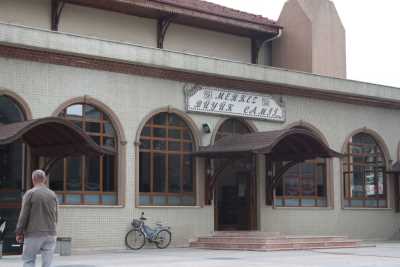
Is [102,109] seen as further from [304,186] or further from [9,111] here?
[304,186]

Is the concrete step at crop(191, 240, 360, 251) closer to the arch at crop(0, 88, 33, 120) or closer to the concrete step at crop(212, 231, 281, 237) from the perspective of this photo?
the concrete step at crop(212, 231, 281, 237)

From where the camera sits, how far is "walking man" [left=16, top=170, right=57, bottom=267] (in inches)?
442

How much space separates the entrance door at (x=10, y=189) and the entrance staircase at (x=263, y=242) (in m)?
6.25

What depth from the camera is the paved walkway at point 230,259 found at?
55.6 ft

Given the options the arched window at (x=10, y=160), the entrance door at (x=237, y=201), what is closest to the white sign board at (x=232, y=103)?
the entrance door at (x=237, y=201)

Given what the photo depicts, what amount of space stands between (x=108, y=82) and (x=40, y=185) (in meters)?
12.2

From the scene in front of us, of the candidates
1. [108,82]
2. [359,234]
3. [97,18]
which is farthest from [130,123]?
[359,234]

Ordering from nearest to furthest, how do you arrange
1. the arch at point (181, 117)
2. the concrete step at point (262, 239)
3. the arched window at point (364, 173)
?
the concrete step at point (262, 239), the arch at point (181, 117), the arched window at point (364, 173)

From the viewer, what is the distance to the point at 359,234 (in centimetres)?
3016

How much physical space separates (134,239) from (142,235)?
289 mm

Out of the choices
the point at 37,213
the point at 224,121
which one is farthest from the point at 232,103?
the point at 37,213

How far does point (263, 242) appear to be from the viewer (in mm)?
22750

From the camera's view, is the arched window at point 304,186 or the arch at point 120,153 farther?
the arched window at point 304,186

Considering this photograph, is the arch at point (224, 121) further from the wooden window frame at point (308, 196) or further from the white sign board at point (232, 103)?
the wooden window frame at point (308, 196)
